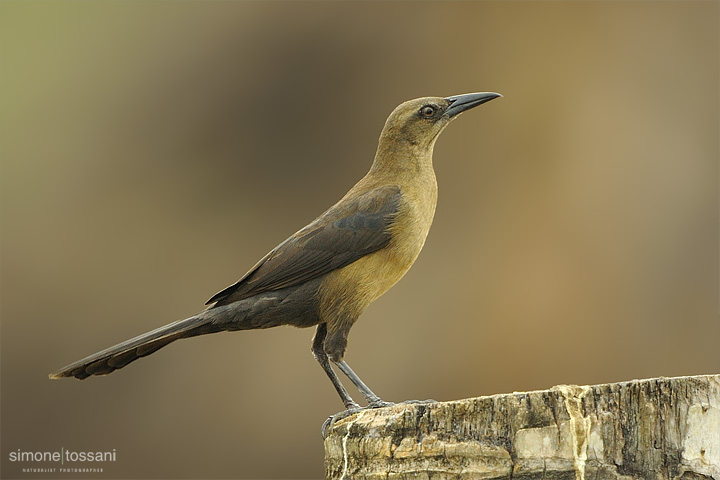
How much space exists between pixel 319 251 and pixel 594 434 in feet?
7.14

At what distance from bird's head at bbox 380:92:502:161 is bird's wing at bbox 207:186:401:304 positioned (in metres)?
0.51

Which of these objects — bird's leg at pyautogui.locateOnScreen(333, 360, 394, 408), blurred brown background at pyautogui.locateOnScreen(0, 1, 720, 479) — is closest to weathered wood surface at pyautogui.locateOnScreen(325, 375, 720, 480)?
bird's leg at pyautogui.locateOnScreen(333, 360, 394, 408)

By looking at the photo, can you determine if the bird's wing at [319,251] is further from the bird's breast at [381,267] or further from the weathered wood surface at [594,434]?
the weathered wood surface at [594,434]

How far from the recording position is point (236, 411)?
35.0ft

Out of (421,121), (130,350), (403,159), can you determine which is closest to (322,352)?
(130,350)

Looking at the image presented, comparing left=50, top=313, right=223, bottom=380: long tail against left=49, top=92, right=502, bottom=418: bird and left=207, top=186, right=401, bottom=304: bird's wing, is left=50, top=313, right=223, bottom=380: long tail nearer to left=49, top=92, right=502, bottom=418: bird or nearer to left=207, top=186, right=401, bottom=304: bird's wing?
left=49, top=92, right=502, bottom=418: bird

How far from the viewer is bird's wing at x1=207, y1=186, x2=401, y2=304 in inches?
204

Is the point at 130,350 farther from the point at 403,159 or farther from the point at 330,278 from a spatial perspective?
the point at 403,159

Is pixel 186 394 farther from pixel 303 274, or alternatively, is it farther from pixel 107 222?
pixel 303 274

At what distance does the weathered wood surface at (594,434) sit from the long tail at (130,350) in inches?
77.6

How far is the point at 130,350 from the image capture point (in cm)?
493

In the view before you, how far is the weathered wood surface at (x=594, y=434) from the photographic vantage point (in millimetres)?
3428

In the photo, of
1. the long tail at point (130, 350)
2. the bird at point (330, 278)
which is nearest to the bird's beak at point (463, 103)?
the bird at point (330, 278)

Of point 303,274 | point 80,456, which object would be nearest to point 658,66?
point 303,274
